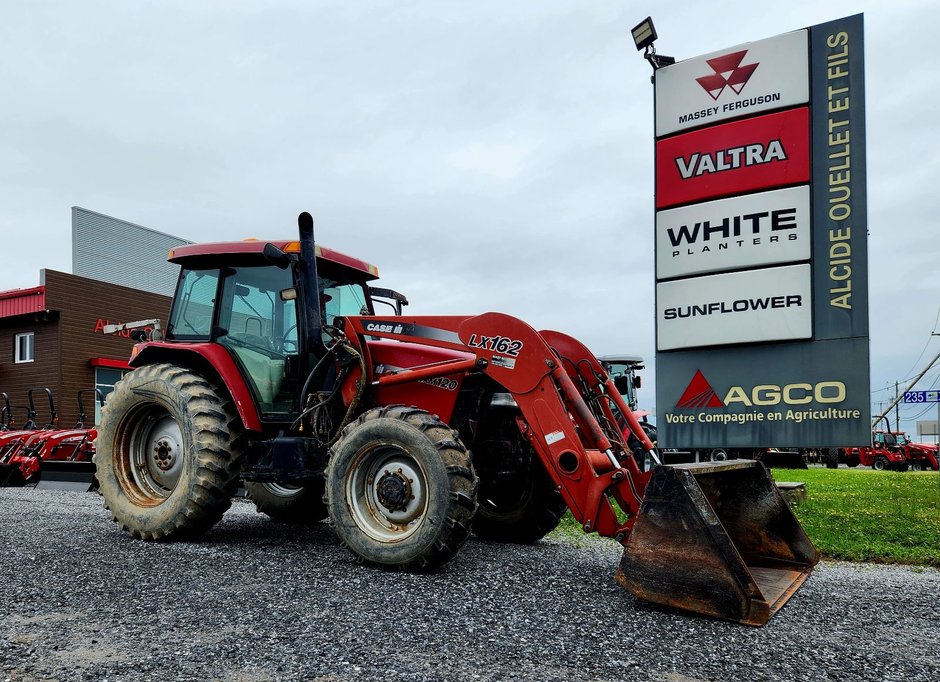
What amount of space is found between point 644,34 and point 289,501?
25.1 feet

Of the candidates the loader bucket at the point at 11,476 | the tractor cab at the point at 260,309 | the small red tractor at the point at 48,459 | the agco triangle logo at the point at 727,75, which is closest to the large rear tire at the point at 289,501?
the tractor cab at the point at 260,309

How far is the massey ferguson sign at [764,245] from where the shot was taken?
8.57 m

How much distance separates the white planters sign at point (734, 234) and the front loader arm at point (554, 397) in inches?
172

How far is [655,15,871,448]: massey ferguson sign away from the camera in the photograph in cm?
857

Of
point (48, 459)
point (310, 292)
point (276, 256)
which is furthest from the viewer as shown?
point (48, 459)

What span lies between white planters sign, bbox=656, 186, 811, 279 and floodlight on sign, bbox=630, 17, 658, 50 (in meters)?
2.38

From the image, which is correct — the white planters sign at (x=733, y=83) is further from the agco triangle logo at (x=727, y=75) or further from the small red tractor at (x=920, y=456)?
the small red tractor at (x=920, y=456)

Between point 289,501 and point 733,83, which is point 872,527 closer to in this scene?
point 733,83

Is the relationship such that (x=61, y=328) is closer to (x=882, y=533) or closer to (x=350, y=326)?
(x=350, y=326)

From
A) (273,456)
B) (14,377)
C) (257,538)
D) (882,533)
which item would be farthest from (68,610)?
(14,377)

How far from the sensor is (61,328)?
21.7 m

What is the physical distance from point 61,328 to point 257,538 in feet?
60.7

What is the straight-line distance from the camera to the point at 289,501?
7.35 metres

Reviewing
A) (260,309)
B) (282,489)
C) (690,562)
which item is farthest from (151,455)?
(690,562)
